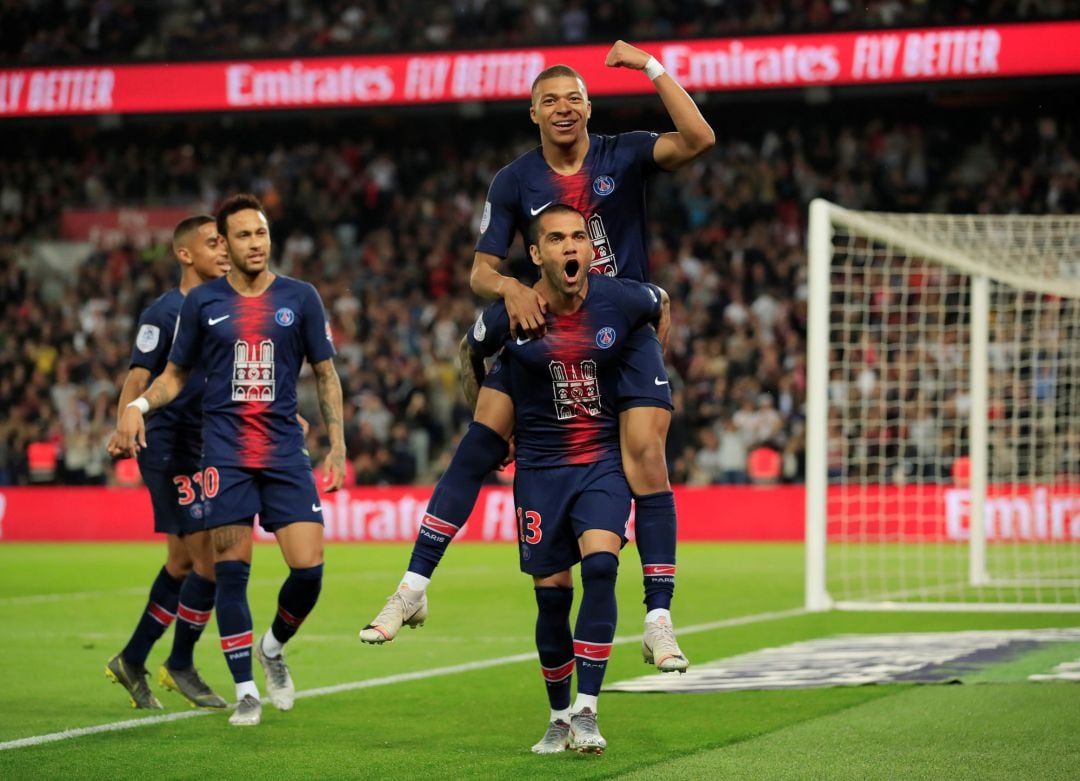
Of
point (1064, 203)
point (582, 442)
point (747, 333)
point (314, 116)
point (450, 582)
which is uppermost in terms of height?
point (314, 116)

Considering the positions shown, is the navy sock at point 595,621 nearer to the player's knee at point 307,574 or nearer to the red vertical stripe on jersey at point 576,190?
the red vertical stripe on jersey at point 576,190

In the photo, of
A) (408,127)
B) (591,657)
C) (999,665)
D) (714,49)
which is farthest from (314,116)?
(591,657)

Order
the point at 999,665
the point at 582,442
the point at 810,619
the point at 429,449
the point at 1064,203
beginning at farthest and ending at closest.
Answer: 1. the point at 1064,203
2. the point at 429,449
3. the point at 810,619
4. the point at 999,665
5. the point at 582,442

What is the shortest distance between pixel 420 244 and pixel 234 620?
2251 centimetres

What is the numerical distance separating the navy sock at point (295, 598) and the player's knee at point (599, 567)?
5.11ft

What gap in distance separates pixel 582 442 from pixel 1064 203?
2200 centimetres

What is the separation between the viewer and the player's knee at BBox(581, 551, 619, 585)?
637 cm

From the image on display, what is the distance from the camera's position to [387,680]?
9125 mm

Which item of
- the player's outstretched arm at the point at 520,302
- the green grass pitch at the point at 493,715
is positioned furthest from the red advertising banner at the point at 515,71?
the player's outstretched arm at the point at 520,302

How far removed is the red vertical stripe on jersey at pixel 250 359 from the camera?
7449 mm

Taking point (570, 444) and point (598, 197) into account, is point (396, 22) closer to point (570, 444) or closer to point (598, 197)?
point (598, 197)

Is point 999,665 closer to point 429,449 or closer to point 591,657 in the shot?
point 591,657

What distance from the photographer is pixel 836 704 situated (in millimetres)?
7727

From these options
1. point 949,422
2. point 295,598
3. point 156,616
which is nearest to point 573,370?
point 295,598
